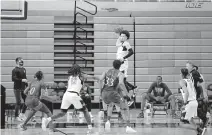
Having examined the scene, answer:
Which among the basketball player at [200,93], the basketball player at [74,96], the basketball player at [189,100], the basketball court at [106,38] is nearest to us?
the basketball player at [189,100]

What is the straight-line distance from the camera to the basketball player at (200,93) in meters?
9.49

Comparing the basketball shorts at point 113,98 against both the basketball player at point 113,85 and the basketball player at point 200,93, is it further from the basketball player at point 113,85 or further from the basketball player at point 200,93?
the basketball player at point 200,93

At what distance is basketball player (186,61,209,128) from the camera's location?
949cm

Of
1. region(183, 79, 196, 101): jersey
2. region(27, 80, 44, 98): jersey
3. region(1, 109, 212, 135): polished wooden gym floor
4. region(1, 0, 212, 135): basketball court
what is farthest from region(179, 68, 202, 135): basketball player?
region(1, 0, 212, 135): basketball court

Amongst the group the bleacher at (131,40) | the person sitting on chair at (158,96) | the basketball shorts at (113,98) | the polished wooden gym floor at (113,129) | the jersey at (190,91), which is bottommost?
the polished wooden gym floor at (113,129)

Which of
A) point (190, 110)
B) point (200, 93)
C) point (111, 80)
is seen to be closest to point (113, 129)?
point (111, 80)

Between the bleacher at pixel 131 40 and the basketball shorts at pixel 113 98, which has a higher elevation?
the bleacher at pixel 131 40

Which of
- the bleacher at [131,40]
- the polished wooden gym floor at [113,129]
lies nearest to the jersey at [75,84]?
the polished wooden gym floor at [113,129]

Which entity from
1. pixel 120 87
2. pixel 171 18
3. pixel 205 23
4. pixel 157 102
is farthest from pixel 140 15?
pixel 120 87

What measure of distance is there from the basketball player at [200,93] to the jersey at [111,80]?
1.65 m

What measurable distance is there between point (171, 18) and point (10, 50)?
23.1ft

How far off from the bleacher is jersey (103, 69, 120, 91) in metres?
8.72

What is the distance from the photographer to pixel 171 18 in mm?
19344

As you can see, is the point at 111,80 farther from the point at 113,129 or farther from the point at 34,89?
the point at 34,89
